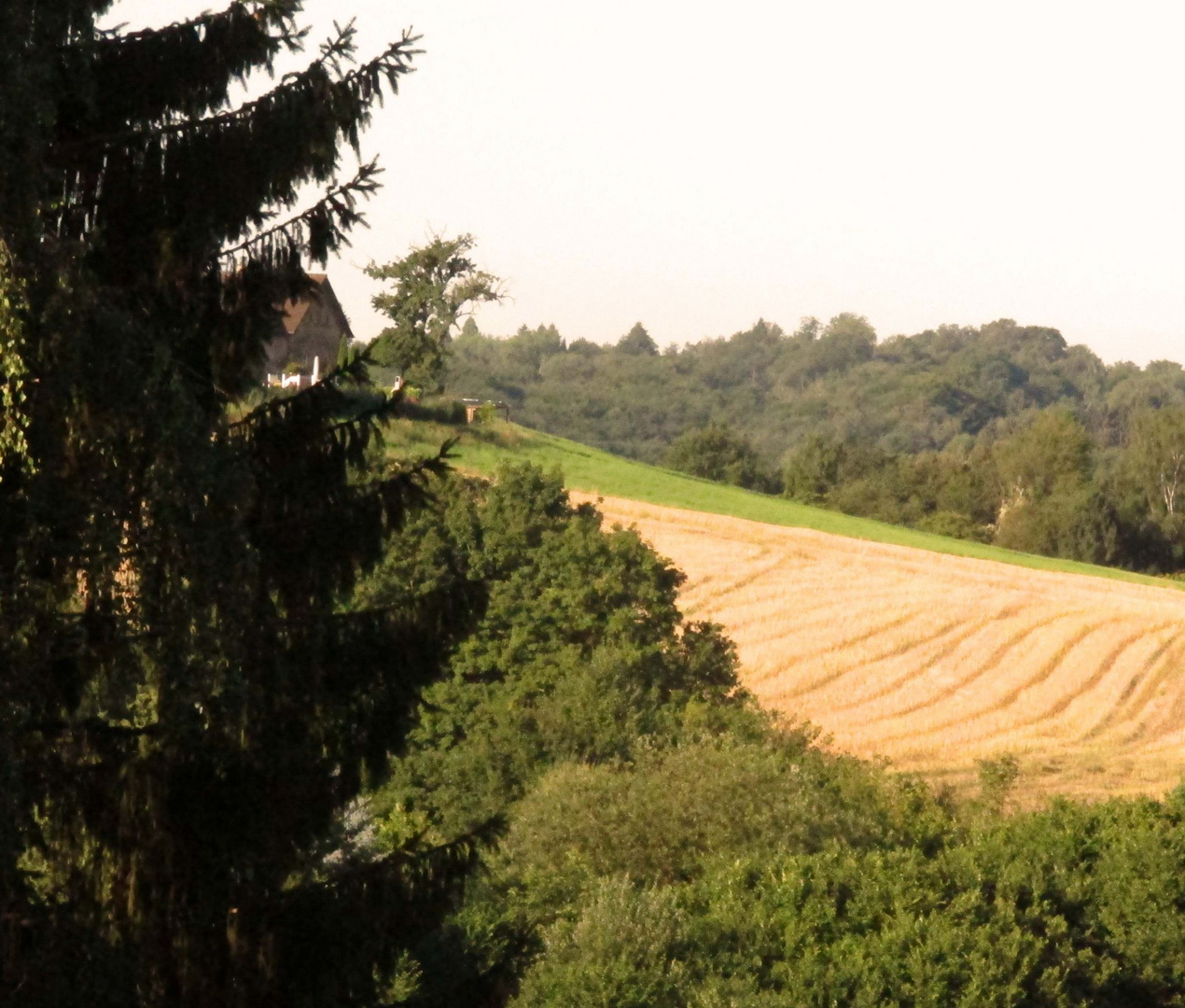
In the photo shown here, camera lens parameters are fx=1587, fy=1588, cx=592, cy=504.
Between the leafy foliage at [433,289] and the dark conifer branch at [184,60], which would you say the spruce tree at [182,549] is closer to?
the dark conifer branch at [184,60]

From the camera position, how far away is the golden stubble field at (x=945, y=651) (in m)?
27.6

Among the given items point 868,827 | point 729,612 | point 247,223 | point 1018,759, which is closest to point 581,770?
point 868,827

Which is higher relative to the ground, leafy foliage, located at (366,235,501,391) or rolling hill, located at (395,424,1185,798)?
leafy foliage, located at (366,235,501,391)

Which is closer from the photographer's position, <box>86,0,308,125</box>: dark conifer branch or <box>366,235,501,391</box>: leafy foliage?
<box>86,0,308,125</box>: dark conifer branch

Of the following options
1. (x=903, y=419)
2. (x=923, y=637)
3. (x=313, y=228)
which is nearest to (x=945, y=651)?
(x=923, y=637)

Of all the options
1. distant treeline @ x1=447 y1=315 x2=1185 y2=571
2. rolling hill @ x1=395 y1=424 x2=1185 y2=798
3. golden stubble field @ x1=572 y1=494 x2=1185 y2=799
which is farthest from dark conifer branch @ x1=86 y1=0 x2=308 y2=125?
distant treeline @ x1=447 y1=315 x2=1185 y2=571

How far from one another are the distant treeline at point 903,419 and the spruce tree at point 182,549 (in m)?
63.0

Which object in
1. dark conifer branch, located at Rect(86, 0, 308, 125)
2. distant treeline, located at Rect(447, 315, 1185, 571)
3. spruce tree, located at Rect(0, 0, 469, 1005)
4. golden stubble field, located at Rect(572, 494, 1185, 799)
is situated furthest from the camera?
distant treeline, located at Rect(447, 315, 1185, 571)

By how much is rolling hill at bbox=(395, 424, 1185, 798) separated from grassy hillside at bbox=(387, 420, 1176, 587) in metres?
0.15

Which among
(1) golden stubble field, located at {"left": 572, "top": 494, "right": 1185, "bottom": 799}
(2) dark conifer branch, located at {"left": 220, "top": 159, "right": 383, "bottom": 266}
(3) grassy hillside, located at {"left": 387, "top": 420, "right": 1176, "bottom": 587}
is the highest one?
(2) dark conifer branch, located at {"left": 220, "top": 159, "right": 383, "bottom": 266}

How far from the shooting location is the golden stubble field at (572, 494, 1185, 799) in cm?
2764

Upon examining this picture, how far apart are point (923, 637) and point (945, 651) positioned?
35.6 inches

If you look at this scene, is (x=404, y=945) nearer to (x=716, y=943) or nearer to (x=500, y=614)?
(x=716, y=943)

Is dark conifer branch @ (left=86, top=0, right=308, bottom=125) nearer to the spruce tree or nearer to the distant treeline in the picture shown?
the spruce tree
